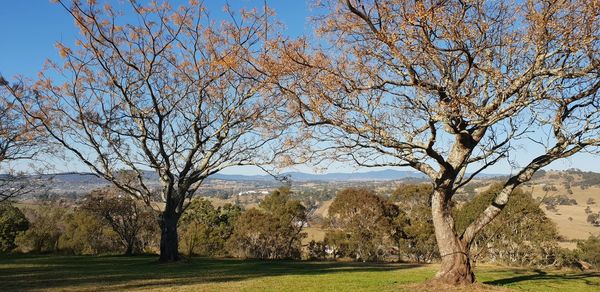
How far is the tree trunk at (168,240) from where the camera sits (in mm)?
17375

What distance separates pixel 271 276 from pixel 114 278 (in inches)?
163

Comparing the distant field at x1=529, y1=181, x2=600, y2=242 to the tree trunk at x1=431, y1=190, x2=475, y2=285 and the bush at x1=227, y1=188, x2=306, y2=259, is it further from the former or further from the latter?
the tree trunk at x1=431, y1=190, x2=475, y2=285

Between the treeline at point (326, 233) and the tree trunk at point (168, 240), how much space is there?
7584mm

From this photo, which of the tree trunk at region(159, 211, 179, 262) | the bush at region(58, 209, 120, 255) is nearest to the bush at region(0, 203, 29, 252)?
the bush at region(58, 209, 120, 255)

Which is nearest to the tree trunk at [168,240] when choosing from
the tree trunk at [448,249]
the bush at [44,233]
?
the tree trunk at [448,249]

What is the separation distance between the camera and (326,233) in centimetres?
2855

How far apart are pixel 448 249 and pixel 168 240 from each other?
36.9ft

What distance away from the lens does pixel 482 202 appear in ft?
89.9

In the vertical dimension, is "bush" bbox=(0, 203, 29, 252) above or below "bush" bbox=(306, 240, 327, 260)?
above

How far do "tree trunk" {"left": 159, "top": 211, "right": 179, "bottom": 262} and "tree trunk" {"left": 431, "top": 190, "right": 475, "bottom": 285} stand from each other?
1089 centimetres

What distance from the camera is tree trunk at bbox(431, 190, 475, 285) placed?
32.2 ft

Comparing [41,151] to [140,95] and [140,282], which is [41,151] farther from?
[140,282]

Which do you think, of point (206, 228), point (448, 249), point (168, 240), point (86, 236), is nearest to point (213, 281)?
point (448, 249)

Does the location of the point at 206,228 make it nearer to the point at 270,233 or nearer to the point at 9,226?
the point at 270,233
